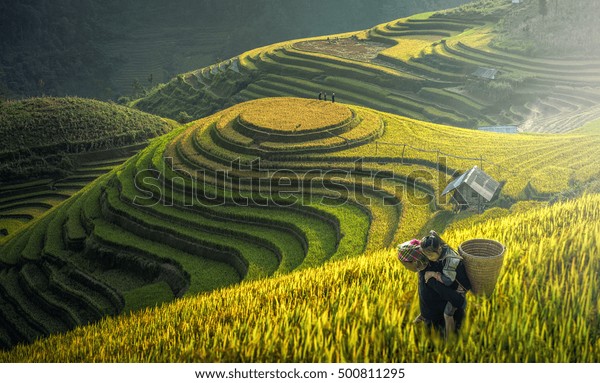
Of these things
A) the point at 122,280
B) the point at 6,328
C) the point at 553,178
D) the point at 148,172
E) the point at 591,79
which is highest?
the point at 591,79

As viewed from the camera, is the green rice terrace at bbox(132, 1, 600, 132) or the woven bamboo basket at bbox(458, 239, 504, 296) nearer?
the woven bamboo basket at bbox(458, 239, 504, 296)

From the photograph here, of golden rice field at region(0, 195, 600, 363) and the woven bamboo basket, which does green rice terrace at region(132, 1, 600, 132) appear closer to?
golden rice field at region(0, 195, 600, 363)

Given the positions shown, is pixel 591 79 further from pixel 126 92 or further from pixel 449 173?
pixel 126 92

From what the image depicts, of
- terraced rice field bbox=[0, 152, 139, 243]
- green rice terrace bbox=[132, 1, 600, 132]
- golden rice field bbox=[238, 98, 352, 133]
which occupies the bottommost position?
terraced rice field bbox=[0, 152, 139, 243]

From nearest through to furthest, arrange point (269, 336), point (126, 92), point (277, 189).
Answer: point (269, 336) < point (277, 189) < point (126, 92)

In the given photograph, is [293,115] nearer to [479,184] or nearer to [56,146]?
[479,184]

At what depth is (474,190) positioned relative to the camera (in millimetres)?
18297

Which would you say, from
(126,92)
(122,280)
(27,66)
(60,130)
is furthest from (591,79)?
(27,66)

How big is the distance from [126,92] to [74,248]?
3847 inches

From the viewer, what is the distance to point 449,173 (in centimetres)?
2245

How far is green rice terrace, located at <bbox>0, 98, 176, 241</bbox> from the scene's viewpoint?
41188mm

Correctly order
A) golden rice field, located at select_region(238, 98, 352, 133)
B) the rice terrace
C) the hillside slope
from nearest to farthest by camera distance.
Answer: the rice terrace, golden rice field, located at select_region(238, 98, 352, 133), the hillside slope

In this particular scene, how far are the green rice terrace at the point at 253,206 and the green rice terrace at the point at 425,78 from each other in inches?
687

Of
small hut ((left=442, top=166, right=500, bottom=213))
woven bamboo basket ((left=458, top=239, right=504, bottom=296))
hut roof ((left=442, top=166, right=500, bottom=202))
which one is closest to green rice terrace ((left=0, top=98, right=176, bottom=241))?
small hut ((left=442, top=166, right=500, bottom=213))
